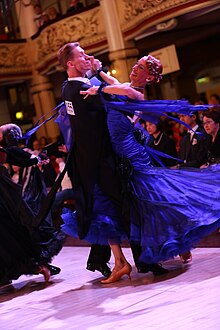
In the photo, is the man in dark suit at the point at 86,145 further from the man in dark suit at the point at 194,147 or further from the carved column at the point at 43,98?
the carved column at the point at 43,98

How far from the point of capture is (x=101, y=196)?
185 inches

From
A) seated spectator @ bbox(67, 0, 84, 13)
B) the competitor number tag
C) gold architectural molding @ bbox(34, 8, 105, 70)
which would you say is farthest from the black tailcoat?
seated spectator @ bbox(67, 0, 84, 13)

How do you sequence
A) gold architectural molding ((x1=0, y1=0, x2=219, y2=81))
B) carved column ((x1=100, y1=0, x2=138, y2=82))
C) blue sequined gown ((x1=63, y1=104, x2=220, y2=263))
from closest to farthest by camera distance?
blue sequined gown ((x1=63, y1=104, x2=220, y2=263)) → gold architectural molding ((x1=0, y1=0, x2=219, y2=81)) → carved column ((x1=100, y1=0, x2=138, y2=82))

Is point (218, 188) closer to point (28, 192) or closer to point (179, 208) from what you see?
point (179, 208)

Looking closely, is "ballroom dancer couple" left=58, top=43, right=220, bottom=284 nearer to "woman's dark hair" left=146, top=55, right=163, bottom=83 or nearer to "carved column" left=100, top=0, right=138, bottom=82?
"woman's dark hair" left=146, top=55, right=163, bottom=83

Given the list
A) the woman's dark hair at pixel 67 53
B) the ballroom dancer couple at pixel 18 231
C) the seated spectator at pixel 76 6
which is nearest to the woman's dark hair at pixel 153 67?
the woman's dark hair at pixel 67 53

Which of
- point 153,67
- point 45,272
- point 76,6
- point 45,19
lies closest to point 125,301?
point 45,272

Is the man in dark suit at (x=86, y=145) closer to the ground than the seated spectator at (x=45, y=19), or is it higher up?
closer to the ground

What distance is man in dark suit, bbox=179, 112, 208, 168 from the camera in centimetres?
644

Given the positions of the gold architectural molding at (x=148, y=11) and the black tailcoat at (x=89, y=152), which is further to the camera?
the gold architectural molding at (x=148, y=11)

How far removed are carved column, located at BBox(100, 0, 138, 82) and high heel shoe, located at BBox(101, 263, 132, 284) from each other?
8.31m

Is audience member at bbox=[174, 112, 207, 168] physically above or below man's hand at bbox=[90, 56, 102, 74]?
below

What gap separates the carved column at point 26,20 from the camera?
50.7 ft

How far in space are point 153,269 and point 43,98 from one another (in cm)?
1136
